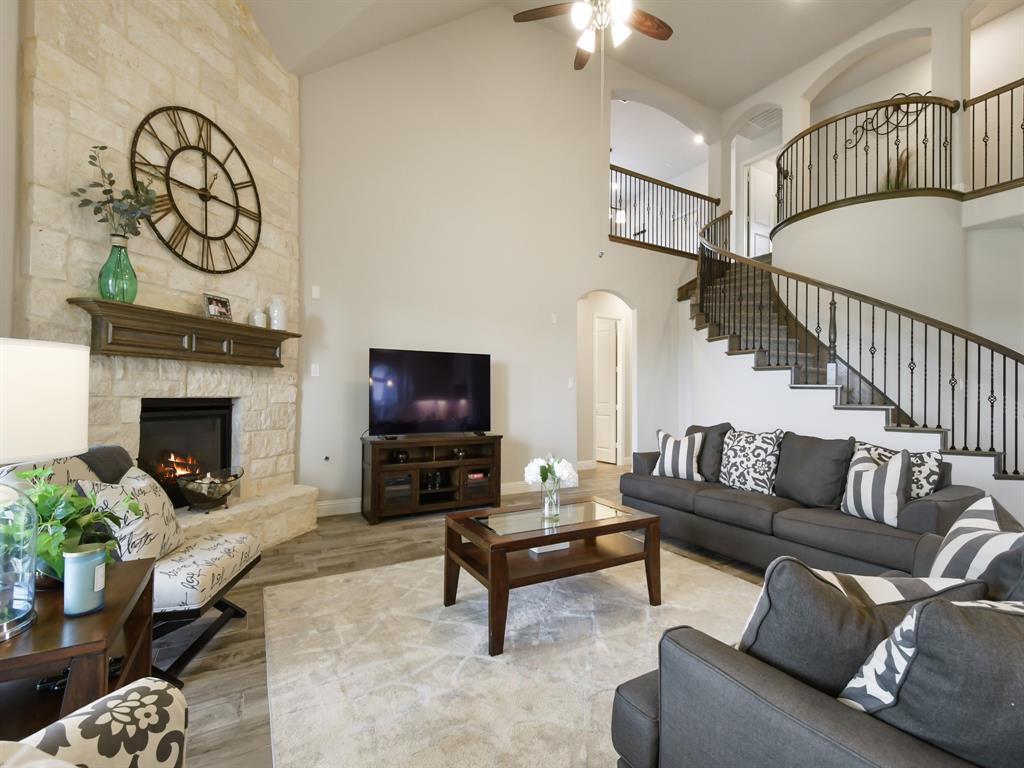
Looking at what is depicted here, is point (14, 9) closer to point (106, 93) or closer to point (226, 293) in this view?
point (106, 93)

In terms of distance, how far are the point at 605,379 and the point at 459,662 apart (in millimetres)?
6289

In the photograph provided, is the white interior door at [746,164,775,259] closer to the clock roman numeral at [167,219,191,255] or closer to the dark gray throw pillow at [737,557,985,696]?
the clock roman numeral at [167,219,191,255]

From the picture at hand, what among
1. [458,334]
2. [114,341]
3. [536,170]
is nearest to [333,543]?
[114,341]

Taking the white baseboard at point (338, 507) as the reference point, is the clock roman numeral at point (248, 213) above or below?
above

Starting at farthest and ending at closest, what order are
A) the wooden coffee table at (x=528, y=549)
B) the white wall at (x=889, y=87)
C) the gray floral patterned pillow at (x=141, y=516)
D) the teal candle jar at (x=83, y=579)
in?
the white wall at (x=889, y=87) < the wooden coffee table at (x=528, y=549) < the gray floral patterned pillow at (x=141, y=516) < the teal candle jar at (x=83, y=579)

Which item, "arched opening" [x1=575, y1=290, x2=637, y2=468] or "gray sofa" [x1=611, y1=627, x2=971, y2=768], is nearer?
"gray sofa" [x1=611, y1=627, x2=971, y2=768]

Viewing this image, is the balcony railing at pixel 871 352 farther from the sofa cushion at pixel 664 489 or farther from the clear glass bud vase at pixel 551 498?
the clear glass bud vase at pixel 551 498

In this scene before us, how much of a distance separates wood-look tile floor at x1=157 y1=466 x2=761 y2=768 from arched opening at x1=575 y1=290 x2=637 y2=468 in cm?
389

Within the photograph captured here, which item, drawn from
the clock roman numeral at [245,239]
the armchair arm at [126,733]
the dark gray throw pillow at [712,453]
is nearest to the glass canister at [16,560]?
the armchair arm at [126,733]

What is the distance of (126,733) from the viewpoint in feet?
2.63

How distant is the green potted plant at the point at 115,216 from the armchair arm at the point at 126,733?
2.61 meters

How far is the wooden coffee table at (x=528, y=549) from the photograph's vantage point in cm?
216

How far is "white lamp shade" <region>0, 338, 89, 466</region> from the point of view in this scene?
1.14m

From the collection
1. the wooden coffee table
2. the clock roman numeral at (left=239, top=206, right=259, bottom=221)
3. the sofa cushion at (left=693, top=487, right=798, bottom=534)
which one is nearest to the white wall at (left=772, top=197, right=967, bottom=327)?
the sofa cushion at (left=693, top=487, right=798, bottom=534)
